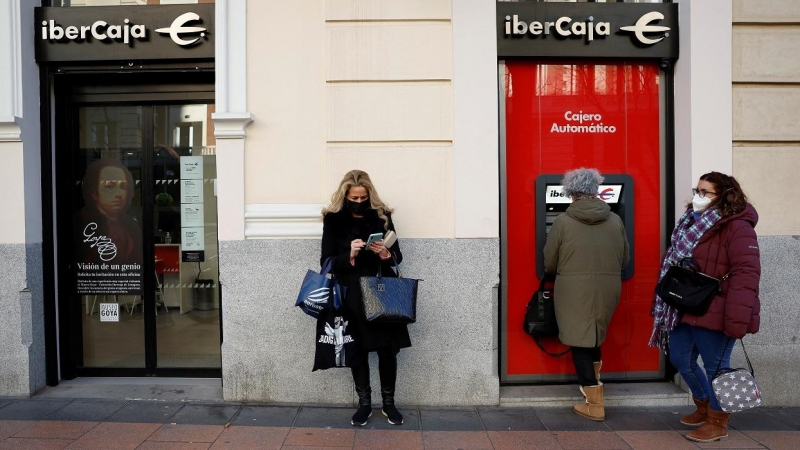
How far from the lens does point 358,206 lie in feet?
13.5

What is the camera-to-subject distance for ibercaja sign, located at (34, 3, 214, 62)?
4.84 metres

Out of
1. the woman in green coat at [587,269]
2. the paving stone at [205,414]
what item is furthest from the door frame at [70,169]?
the woman in green coat at [587,269]

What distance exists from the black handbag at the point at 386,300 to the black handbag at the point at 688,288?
69.9 inches

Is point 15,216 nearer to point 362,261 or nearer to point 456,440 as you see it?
point 362,261

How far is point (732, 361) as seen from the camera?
15.5 feet

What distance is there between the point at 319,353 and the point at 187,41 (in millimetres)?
2933

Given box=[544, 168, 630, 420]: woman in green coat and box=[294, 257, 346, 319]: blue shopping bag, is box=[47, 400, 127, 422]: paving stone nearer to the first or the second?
box=[294, 257, 346, 319]: blue shopping bag

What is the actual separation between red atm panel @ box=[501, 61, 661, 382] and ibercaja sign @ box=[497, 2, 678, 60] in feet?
0.63

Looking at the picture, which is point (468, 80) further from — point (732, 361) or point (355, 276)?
point (732, 361)

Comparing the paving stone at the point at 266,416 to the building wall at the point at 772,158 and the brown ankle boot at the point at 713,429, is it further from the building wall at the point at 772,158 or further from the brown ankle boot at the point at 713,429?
the building wall at the point at 772,158

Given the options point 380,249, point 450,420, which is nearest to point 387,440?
point 450,420

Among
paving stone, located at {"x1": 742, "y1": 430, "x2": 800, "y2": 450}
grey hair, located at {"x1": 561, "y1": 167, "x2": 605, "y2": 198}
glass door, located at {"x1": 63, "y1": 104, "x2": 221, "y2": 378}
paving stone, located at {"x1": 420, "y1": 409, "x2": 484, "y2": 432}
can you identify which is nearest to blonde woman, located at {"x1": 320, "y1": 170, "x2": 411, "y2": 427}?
paving stone, located at {"x1": 420, "y1": 409, "x2": 484, "y2": 432}

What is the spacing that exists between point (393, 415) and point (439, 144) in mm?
2215

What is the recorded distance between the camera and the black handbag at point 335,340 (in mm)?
4078
